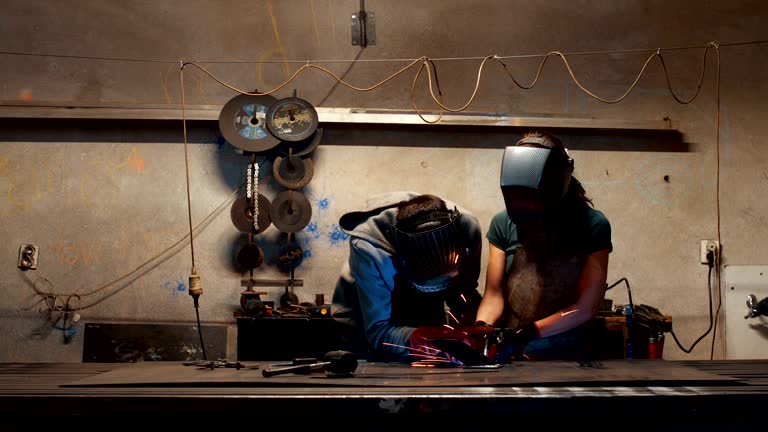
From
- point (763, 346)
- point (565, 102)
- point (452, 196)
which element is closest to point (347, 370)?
point (452, 196)

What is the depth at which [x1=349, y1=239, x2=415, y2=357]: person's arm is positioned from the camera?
8.54 feet

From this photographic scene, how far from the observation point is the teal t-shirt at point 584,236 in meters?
2.71

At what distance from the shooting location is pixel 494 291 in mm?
2836

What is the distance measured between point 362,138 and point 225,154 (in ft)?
2.56

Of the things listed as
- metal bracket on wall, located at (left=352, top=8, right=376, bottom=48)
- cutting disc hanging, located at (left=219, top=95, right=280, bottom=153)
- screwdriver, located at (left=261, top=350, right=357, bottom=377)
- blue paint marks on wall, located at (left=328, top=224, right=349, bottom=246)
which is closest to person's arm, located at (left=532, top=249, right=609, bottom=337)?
screwdriver, located at (left=261, top=350, right=357, bottom=377)

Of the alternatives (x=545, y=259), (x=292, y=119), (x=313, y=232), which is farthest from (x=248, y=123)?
(x=545, y=259)

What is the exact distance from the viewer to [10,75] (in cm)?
409

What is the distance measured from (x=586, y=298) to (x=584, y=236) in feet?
0.79

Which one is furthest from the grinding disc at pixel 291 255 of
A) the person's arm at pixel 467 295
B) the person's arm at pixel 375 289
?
the person's arm at pixel 375 289

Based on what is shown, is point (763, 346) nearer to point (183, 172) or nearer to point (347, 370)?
point (347, 370)

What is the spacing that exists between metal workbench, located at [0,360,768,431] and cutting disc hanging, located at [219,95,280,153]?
80.3 inches

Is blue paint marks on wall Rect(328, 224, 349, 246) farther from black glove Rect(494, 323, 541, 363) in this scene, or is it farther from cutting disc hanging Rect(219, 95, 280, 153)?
black glove Rect(494, 323, 541, 363)
